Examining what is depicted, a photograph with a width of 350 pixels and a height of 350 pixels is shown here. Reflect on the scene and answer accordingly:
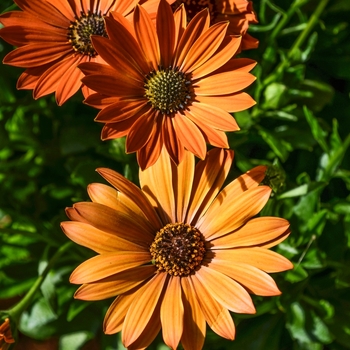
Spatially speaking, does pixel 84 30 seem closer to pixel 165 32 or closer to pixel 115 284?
pixel 165 32

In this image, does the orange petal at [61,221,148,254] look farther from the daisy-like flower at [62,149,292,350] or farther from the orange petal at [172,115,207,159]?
the orange petal at [172,115,207,159]

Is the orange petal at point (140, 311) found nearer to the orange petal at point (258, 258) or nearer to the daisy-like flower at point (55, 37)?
the orange petal at point (258, 258)

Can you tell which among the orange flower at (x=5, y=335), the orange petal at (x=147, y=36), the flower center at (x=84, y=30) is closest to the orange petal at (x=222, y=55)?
the orange petal at (x=147, y=36)

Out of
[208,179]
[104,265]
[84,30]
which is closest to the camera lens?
[104,265]

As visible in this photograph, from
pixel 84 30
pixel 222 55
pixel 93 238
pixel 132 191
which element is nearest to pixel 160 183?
pixel 132 191

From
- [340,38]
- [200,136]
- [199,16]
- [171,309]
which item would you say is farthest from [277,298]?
[340,38]
